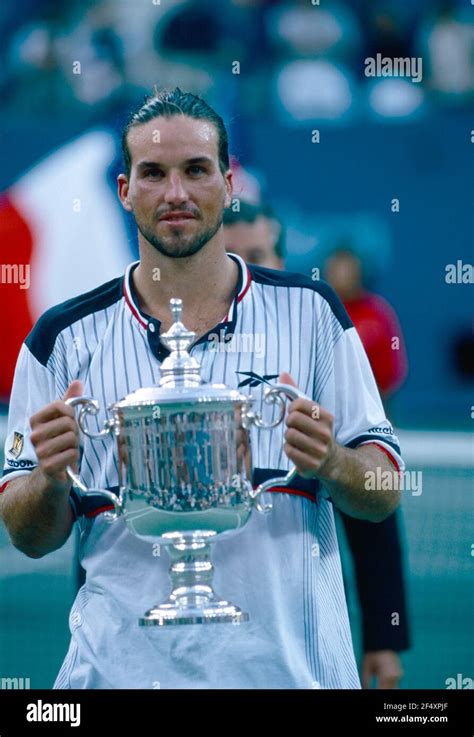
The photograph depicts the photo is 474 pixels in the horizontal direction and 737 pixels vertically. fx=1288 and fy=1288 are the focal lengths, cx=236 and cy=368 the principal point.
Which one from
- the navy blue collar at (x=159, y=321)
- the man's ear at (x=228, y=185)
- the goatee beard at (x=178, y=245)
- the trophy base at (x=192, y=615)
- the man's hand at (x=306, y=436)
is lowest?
the trophy base at (x=192, y=615)

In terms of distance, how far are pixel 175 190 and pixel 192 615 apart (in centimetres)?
52

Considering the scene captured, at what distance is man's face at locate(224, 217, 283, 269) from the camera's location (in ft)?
8.17

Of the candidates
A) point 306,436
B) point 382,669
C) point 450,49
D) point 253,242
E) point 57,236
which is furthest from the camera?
point 450,49

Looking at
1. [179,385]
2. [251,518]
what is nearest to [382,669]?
[251,518]

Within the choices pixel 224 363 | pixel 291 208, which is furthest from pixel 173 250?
pixel 291 208

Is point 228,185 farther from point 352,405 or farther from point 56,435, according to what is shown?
point 56,435

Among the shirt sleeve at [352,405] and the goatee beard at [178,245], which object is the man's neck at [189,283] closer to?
the goatee beard at [178,245]

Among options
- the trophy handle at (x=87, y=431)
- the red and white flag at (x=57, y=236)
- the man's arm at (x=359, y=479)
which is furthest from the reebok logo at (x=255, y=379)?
the red and white flag at (x=57, y=236)

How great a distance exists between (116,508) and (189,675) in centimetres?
26

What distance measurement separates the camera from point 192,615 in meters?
1.44

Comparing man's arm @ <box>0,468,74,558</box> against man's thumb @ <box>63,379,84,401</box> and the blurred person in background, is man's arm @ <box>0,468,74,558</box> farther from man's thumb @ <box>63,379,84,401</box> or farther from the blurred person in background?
the blurred person in background

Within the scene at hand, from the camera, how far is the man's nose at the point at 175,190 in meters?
1.59

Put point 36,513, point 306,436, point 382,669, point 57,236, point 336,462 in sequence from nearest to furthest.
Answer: point 306,436 < point 336,462 < point 36,513 < point 382,669 < point 57,236

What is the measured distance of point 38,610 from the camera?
9.25ft
